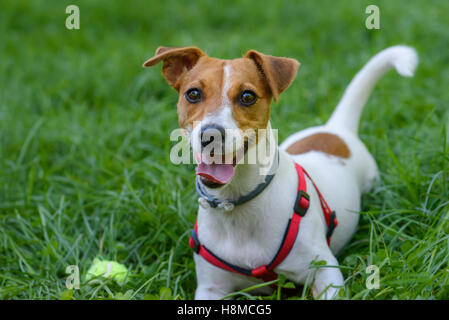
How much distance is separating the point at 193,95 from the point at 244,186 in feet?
1.77

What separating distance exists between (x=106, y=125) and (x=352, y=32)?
11.8ft

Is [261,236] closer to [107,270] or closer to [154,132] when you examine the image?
[107,270]

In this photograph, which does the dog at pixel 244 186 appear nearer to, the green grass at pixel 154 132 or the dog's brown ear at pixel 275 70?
the dog's brown ear at pixel 275 70

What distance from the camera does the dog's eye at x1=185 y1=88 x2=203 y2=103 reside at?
8.68 feet

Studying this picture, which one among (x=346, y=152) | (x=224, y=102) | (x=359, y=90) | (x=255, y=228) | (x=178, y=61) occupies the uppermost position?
(x=178, y=61)

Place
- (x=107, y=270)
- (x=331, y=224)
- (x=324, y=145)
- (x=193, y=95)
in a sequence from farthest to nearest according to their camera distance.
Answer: (x=324, y=145)
(x=107, y=270)
(x=331, y=224)
(x=193, y=95)

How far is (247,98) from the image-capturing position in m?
2.62

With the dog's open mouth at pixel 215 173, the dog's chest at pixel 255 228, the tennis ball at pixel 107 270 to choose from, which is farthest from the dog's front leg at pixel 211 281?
the dog's open mouth at pixel 215 173

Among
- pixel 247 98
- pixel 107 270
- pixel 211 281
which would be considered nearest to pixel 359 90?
pixel 247 98

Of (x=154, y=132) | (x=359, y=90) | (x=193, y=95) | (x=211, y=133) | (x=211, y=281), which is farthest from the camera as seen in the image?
(x=154, y=132)
